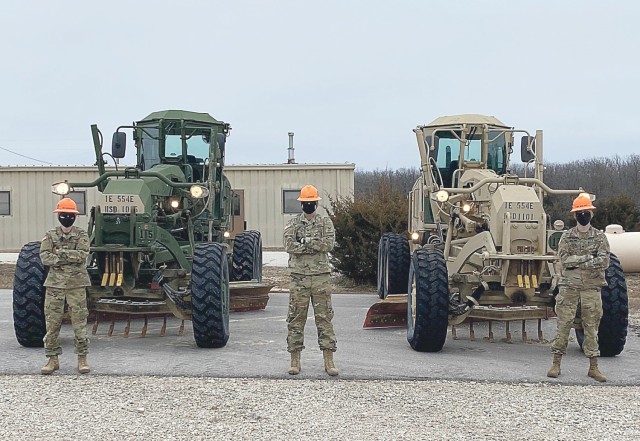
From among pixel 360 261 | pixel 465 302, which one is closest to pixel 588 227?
pixel 465 302

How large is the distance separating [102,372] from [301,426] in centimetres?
258

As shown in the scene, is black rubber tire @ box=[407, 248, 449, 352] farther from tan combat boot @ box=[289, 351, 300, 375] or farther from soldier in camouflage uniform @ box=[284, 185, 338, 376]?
tan combat boot @ box=[289, 351, 300, 375]

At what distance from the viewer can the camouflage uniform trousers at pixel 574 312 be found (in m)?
7.46

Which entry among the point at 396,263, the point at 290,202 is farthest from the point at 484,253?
the point at 290,202

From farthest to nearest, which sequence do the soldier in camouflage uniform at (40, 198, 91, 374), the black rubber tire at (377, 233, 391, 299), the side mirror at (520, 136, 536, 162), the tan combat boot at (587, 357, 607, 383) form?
the black rubber tire at (377, 233, 391, 299) < the side mirror at (520, 136, 536, 162) < the soldier in camouflage uniform at (40, 198, 91, 374) < the tan combat boot at (587, 357, 607, 383)

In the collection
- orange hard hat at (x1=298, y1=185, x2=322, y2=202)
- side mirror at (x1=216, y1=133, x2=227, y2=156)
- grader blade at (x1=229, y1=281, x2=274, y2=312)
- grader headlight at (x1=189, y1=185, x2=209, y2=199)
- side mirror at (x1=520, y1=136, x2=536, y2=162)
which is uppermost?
side mirror at (x1=216, y1=133, x2=227, y2=156)

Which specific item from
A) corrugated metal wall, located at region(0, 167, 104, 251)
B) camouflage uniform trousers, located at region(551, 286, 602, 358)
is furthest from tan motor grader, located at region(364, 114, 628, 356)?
corrugated metal wall, located at region(0, 167, 104, 251)

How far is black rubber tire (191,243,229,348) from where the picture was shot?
27.7ft

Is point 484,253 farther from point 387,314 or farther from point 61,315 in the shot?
point 61,315

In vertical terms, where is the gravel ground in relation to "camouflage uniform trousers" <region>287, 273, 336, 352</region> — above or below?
below

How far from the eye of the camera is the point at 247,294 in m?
11.5

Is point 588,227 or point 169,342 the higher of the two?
point 588,227

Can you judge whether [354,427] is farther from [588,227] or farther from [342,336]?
[342,336]

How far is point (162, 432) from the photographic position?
220 inches
